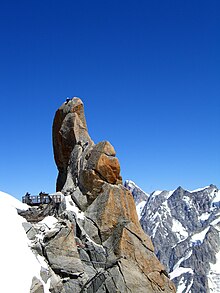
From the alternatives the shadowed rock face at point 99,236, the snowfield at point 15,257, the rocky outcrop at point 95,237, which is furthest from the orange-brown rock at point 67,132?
the snowfield at point 15,257

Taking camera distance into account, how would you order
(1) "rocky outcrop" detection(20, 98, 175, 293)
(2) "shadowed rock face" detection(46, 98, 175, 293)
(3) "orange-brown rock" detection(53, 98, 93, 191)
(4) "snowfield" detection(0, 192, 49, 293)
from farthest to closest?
(3) "orange-brown rock" detection(53, 98, 93, 191) < (2) "shadowed rock face" detection(46, 98, 175, 293) < (1) "rocky outcrop" detection(20, 98, 175, 293) < (4) "snowfield" detection(0, 192, 49, 293)

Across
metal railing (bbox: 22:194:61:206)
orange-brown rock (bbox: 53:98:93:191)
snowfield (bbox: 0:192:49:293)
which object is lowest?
snowfield (bbox: 0:192:49:293)

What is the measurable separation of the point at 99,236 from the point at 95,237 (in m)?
0.36

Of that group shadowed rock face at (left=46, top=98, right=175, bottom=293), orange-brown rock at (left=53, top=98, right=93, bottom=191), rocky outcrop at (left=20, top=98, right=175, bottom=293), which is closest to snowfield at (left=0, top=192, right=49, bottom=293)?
rocky outcrop at (left=20, top=98, right=175, bottom=293)

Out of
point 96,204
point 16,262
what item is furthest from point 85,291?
point 96,204

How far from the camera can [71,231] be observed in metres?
35.8

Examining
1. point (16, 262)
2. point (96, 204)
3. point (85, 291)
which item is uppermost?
point (96, 204)

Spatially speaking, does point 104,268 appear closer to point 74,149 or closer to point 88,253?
point 88,253

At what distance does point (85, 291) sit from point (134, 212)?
10.6m

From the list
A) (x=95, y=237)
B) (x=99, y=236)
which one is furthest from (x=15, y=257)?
(x=99, y=236)

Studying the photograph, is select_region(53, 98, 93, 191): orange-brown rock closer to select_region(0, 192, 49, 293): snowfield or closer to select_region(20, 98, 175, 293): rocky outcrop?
select_region(20, 98, 175, 293): rocky outcrop

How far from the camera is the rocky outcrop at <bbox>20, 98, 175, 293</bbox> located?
33834 millimetres

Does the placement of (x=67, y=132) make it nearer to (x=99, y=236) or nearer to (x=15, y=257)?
(x=99, y=236)

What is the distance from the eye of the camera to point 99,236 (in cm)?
3828
